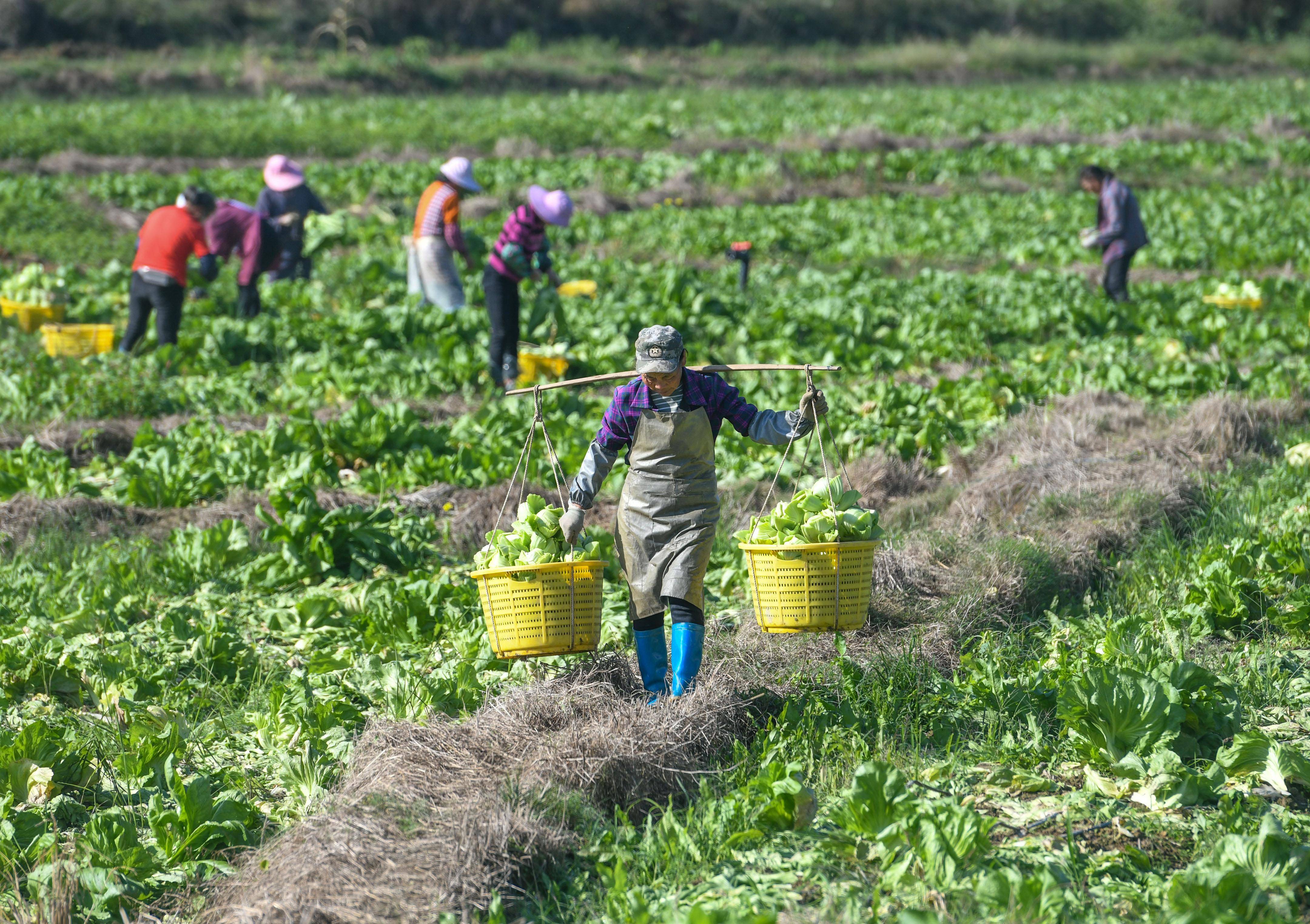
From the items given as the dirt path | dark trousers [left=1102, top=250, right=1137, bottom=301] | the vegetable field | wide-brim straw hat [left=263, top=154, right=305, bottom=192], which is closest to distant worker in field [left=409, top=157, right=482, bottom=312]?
the vegetable field

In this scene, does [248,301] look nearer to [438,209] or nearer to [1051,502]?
[438,209]

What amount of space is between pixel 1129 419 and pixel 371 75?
1361 inches

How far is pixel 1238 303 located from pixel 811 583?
967cm

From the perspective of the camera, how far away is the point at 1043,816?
3.80m

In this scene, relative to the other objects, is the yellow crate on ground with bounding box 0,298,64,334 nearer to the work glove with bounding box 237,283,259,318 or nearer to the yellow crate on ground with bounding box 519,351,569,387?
the work glove with bounding box 237,283,259,318

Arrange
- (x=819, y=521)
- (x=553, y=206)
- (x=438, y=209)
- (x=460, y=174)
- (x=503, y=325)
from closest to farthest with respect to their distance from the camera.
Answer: (x=819, y=521) < (x=553, y=206) < (x=503, y=325) < (x=460, y=174) < (x=438, y=209)

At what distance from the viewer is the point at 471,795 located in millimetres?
3725

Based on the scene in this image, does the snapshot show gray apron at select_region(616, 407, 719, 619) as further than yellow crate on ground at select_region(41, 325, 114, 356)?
No

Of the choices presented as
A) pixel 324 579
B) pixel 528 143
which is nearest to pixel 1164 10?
pixel 528 143

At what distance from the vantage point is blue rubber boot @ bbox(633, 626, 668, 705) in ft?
15.4

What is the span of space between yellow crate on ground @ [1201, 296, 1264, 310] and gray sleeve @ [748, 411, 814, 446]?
9.07 meters

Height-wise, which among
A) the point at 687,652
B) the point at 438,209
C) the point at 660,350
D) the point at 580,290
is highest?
the point at 438,209

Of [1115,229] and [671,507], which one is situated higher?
[1115,229]

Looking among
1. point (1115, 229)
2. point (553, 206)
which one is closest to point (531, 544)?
point (553, 206)
